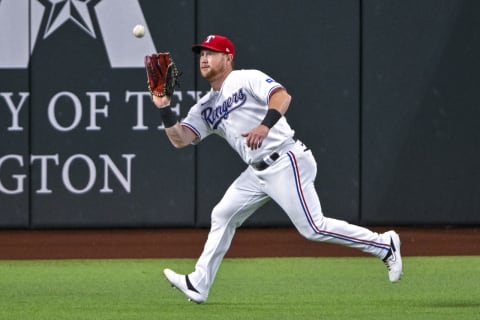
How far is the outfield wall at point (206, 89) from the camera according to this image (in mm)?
12867

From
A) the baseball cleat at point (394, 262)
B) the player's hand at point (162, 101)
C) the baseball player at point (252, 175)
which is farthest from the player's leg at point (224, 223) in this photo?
the baseball cleat at point (394, 262)

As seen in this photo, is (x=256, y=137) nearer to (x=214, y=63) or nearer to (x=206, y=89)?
(x=214, y=63)

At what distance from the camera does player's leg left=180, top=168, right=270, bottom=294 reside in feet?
24.5

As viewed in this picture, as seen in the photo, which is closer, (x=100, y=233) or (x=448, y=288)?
(x=448, y=288)

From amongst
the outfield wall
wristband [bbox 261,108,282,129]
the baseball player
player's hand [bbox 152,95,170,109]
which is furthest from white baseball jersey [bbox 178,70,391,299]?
the outfield wall

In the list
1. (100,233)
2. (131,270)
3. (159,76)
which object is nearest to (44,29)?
(100,233)

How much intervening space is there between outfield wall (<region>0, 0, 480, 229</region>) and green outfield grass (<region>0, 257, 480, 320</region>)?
225 cm

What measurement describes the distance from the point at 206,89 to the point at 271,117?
576cm

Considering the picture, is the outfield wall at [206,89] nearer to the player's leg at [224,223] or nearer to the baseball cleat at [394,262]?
the player's leg at [224,223]

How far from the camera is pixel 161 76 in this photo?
7527 millimetres

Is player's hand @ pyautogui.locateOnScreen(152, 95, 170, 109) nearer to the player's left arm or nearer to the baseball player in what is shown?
the baseball player

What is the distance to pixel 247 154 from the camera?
7.61 meters

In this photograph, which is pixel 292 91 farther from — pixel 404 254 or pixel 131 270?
pixel 131 270

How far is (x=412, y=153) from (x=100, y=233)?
3.36m
